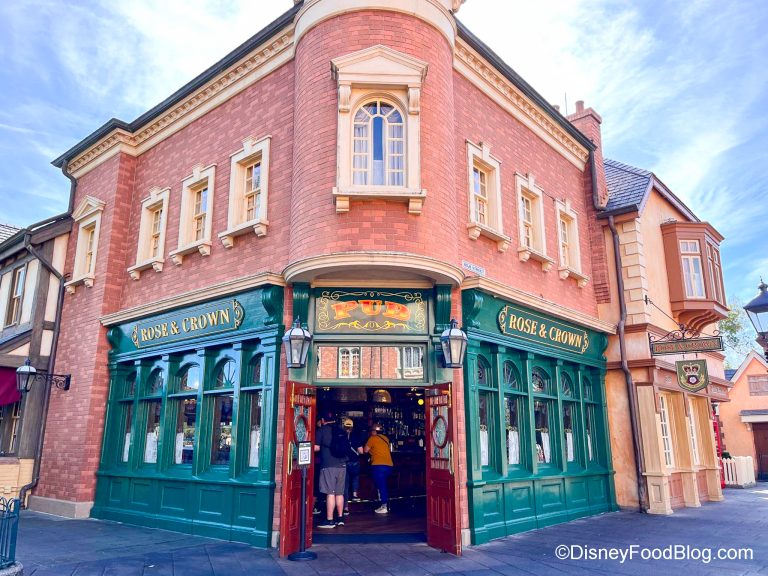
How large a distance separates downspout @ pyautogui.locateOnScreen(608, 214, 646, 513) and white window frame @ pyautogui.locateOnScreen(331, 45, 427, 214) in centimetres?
732

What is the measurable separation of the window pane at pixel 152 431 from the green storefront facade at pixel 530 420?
6.37 meters

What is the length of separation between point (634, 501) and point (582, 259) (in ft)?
18.8

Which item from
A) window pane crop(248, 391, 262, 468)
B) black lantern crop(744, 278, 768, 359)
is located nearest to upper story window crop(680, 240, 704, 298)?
black lantern crop(744, 278, 768, 359)

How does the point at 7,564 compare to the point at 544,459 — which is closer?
the point at 7,564

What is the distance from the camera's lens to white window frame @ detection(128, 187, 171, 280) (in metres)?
12.6

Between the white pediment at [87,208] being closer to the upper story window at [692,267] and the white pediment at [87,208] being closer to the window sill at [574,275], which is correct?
the window sill at [574,275]

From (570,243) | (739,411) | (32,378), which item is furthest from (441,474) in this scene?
(739,411)

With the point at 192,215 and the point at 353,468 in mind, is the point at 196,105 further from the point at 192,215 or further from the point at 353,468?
the point at 353,468

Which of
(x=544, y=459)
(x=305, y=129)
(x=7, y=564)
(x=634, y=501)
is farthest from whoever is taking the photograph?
(x=634, y=501)

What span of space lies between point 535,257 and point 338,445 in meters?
5.72

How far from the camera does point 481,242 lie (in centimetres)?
1112

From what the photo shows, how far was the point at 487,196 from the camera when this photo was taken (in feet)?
39.0

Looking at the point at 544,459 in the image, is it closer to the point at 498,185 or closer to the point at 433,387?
the point at 433,387

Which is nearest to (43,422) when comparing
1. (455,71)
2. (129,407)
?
(129,407)
